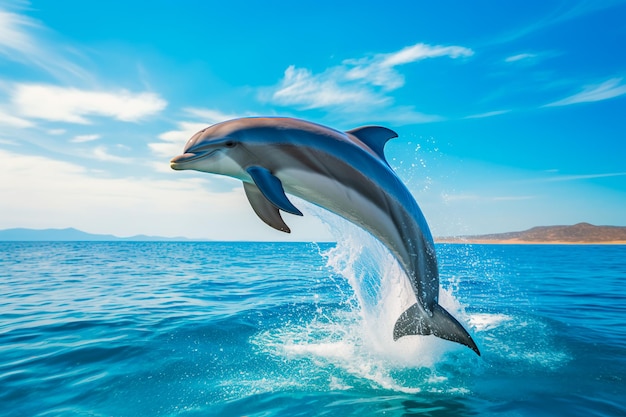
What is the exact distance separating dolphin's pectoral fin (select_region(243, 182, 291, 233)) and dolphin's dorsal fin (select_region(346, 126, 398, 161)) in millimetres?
1643

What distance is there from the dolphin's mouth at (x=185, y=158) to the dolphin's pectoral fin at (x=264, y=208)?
66cm

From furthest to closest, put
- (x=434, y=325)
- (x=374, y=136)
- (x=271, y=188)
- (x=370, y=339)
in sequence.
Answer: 1. (x=370, y=339)
2. (x=434, y=325)
3. (x=374, y=136)
4. (x=271, y=188)

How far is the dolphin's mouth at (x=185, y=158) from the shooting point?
4383 mm

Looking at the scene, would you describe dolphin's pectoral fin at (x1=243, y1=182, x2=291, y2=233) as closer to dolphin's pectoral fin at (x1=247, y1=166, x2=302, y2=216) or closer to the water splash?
dolphin's pectoral fin at (x1=247, y1=166, x2=302, y2=216)

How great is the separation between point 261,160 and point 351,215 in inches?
58.7

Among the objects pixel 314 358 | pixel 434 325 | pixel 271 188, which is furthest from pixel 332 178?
pixel 314 358

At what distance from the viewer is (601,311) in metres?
12.4

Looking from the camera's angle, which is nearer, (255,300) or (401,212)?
(401,212)

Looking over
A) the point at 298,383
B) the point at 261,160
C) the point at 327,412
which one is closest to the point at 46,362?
the point at 298,383

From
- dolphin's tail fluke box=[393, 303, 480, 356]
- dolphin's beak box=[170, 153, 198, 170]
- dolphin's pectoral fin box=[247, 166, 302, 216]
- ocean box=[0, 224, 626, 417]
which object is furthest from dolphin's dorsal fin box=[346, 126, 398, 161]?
ocean box=[0, 224, 626, 417]

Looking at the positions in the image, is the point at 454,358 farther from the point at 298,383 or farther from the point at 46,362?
the point at 46,362

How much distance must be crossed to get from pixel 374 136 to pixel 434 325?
9.65ft

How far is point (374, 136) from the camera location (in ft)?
17.9

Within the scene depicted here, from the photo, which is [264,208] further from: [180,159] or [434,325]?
[434,325]
